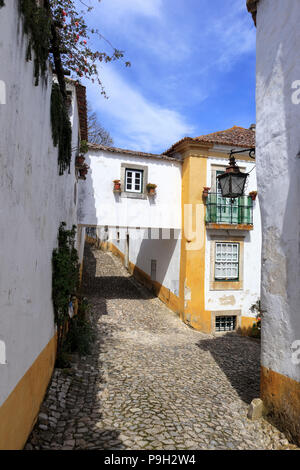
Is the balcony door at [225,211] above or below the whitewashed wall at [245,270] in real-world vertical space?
above

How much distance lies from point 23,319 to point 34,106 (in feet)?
8.25

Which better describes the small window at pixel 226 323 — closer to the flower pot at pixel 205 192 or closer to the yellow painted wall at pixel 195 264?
the yellow painted wall at pixel 195 264

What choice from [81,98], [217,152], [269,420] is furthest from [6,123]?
[217,152]

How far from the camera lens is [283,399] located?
4.13 m

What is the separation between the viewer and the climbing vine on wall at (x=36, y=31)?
306 cm

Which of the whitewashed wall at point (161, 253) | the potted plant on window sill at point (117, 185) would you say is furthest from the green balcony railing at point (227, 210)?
the potted plant on window sill at point (117, 185)

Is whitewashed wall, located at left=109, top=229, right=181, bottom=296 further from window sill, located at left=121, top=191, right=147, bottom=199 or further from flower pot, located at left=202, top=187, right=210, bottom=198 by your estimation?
window sill, located at left=121, top=191, right=147, bottom=199

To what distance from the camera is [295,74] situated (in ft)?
13.8

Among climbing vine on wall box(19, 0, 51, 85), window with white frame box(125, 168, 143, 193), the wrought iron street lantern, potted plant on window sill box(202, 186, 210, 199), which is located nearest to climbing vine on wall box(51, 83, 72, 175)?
climbing vine on wall box(19, 0, 51, 85)

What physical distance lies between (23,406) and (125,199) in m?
8.47

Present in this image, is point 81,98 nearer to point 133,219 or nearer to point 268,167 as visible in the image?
point 133,219

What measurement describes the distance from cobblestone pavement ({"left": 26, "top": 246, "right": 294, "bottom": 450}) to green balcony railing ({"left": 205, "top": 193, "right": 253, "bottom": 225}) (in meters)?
4.48

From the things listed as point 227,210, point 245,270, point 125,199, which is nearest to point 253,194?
point 227,210

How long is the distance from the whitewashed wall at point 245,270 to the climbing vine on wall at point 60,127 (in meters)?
6.67
